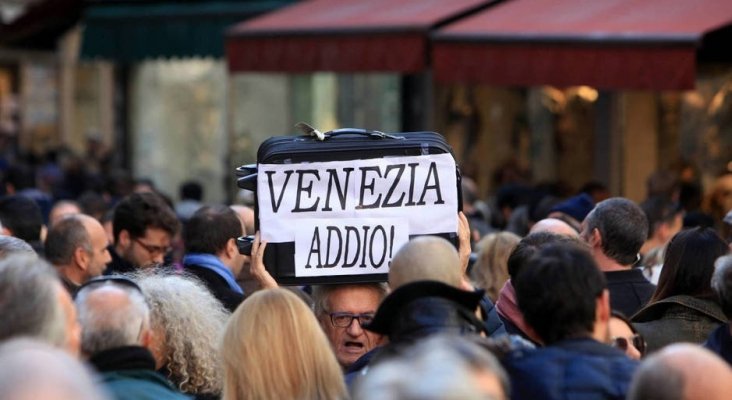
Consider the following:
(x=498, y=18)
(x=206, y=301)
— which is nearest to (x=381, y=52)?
(x=498, y=18)

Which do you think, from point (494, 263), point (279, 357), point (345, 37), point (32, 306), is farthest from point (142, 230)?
point (345, 37)

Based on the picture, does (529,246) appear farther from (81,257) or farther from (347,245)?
(81,257)

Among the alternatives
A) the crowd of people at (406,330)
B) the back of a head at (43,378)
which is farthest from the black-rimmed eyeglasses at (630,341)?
the back of a head at (43,378)

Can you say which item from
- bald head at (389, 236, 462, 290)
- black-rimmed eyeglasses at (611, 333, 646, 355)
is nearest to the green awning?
black-rimmed eyeglasses at (611, 333, 646, 355)

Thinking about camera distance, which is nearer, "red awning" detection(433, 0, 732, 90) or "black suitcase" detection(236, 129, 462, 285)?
"black suitcase" detection(236, 129, 462, 285)

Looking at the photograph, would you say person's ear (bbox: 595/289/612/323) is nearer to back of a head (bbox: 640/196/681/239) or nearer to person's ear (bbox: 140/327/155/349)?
person's ear (bbox: 140/327/155/349)

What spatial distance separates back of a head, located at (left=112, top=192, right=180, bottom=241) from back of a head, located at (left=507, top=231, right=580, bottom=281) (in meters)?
2.62

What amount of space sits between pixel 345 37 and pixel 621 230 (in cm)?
780

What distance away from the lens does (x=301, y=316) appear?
16.1ft

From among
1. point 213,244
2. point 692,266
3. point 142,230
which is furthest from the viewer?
point 142,230

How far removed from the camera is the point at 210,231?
795 centimetres

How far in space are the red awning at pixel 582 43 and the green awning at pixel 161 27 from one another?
15.4 feet

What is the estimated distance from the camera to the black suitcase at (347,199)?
633 cm

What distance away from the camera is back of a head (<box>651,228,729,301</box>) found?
6613 mm
